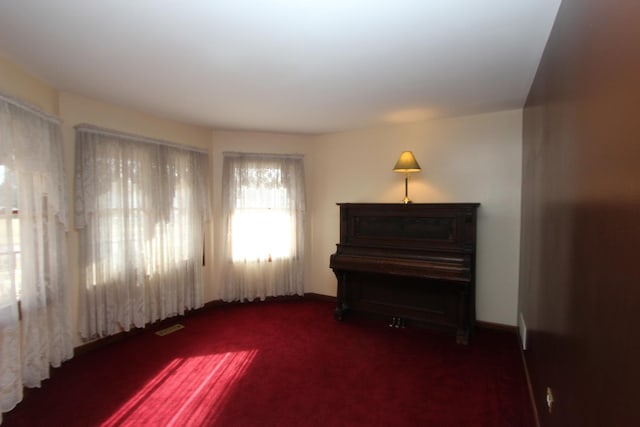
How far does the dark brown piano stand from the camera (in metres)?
3.11

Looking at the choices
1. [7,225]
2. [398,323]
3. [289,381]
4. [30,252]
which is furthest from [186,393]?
[398,323]

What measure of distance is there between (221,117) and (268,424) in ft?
9.63

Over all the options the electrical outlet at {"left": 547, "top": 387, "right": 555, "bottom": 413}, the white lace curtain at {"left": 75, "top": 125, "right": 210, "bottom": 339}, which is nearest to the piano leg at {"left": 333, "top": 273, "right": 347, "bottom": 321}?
the white lace curtain at {"left": 75, "top": 125, "right": 210, "bottom": 339}

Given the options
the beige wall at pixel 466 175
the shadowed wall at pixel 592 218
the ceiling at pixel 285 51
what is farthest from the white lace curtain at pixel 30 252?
the shadowed wall at pixel 592 218

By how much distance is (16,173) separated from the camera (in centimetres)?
216

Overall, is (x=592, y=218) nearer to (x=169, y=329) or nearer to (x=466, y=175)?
(x=466, y=175)

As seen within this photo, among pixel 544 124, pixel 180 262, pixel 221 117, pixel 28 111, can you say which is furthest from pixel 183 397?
pixel 544 124

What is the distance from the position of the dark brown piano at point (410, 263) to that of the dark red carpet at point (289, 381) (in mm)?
246

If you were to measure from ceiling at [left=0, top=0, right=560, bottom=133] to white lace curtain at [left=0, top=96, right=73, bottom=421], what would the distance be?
477 mm

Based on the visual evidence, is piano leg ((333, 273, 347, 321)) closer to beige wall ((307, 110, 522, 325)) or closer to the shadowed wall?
beige wall ((307, 110, 522, 325))

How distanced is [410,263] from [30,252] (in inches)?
123

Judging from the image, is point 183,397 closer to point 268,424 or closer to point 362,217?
point 268,424

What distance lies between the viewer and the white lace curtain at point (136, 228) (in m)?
2.87

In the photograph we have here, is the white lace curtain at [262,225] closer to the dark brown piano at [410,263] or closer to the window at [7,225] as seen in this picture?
the dark brown piano at [410,263]
